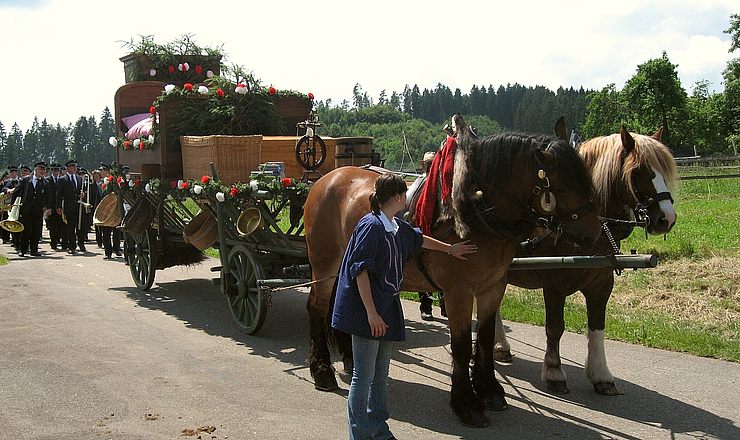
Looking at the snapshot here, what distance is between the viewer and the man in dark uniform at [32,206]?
674 inches

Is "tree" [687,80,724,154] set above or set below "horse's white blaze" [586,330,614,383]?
above

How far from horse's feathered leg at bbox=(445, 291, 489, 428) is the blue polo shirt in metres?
0.83

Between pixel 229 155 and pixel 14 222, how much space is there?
32.9 ft

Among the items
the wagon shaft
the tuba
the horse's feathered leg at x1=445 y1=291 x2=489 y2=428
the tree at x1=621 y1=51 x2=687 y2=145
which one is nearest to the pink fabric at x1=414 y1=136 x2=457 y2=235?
the horse's feathered leg at x1=445 y1=291 x2=489 y2=428

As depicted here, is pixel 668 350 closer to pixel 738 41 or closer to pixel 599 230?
pixel 599 230

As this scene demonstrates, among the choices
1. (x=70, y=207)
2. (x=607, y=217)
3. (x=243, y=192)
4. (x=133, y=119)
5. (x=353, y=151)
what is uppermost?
(x=133, y=119)

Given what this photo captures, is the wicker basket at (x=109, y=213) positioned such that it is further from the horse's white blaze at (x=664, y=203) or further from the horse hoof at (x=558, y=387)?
the horse's white blaze at (x=664, y=203)

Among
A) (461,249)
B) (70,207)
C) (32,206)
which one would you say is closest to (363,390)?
(461,249)

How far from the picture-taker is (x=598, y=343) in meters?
5.94

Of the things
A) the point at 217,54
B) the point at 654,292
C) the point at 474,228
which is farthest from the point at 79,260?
the point at 474,228

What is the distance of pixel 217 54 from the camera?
424 inches

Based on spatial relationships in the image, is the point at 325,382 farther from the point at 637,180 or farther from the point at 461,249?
the point at 637,180

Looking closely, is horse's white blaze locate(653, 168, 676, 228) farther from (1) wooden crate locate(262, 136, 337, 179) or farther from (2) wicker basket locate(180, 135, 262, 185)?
(2) wicker basket locate(180, 135, 262, 185)

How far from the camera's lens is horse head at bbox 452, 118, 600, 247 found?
16.9 ft
